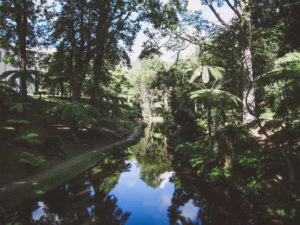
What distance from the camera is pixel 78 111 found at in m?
10.4

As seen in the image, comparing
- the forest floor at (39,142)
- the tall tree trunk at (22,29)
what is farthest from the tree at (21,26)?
the forest floor at (39,142)

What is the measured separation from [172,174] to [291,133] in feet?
17.3

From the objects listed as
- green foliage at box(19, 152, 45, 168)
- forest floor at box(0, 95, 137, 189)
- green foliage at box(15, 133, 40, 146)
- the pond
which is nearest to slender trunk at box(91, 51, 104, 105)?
forest floor at box(0, 95, 137, 189)

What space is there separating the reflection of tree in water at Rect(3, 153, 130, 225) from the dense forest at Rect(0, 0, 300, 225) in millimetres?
169

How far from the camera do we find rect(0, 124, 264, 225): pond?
5242 mm

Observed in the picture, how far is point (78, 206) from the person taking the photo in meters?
5.96

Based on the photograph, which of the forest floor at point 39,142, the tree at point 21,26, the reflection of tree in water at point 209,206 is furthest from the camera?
the tree at point 21,26

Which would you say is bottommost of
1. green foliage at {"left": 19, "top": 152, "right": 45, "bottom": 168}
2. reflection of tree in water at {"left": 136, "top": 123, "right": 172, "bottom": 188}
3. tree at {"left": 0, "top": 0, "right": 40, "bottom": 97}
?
reflection of tree in water at {"left": 136, "top": 123, "right": 172, "bottom": 188}

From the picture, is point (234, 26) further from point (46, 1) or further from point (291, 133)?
point (46, 1)

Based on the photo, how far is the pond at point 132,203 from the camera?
5.24 metres

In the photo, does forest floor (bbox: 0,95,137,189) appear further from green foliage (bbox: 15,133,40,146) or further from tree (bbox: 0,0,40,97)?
tree (bbox: 0,0,40,97)

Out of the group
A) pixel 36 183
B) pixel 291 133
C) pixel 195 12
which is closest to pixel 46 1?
pixel 195 12

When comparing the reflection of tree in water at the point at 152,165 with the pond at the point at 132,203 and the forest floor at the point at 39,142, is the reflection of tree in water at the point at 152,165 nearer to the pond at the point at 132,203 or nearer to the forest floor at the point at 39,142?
the pond at the point at 132,203

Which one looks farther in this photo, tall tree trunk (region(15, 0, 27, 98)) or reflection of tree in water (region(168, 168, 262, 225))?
tall tree trunk (region(15, 0, 27, 98))
